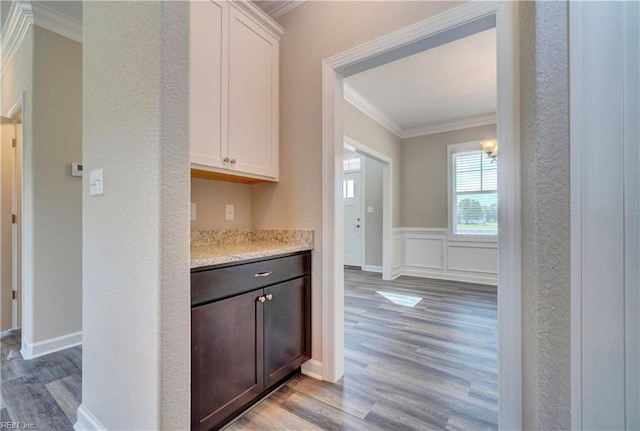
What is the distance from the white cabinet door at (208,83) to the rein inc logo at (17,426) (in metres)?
1.56

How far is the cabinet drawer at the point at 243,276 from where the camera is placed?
1222 mm

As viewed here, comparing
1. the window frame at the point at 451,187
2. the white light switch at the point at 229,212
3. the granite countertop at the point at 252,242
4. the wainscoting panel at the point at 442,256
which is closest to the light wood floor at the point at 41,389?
the granite countertop at the point at 252,242

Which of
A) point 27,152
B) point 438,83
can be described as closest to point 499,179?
point 438,83

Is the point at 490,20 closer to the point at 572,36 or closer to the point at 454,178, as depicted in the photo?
the point at 572,36

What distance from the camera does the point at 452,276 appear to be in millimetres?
4711

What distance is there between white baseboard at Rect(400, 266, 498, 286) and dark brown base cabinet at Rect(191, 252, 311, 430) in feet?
11.8

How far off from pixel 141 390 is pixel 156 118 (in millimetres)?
984

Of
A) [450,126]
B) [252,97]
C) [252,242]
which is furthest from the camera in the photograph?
[450,126]

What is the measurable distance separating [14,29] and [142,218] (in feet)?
9.45

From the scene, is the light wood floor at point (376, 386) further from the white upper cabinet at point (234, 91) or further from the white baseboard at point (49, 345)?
the white upper cabinet at point (234, 91)

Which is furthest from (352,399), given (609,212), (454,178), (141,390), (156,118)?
(454,178)

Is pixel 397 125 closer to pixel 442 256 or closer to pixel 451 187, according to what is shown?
pixel 451 187

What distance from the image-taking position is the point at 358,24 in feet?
5.74

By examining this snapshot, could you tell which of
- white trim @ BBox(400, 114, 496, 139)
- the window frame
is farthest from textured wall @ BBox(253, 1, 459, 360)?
the window frame
